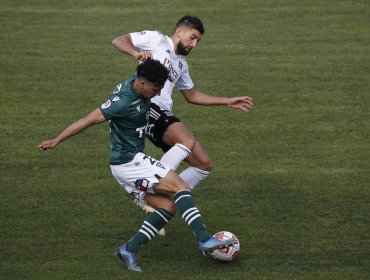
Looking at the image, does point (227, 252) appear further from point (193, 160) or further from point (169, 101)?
point (169, 101)

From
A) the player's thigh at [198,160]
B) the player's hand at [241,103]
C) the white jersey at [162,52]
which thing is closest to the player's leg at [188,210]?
the player's thigh at [198,160]

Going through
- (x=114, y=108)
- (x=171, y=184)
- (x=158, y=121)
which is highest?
(x=114, y=108)

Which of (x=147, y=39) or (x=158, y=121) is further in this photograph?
(x=147, y=39)

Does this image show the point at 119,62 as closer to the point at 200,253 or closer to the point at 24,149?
the point at 24,149

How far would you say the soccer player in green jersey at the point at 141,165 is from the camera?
9.87m

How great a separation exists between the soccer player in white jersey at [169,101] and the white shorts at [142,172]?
2.91ft

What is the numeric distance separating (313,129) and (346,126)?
0.53 m

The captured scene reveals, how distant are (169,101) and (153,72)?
5.65 feet

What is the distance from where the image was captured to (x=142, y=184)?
10.1 metres

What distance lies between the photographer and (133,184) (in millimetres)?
10195

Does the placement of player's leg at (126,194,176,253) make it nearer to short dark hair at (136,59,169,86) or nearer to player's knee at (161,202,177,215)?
player's knee at (161,202,177,215)

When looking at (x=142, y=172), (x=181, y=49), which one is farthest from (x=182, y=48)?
(x=142, y=172)

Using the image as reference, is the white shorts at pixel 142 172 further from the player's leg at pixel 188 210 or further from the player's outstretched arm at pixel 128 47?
the player's outstretched arm at pixel 128 47

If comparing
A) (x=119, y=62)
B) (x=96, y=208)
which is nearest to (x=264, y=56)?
(x=119, y=62)
